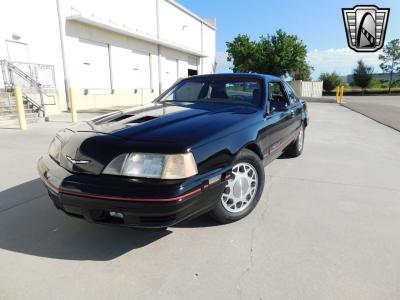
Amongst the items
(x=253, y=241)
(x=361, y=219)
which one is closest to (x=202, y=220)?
(x=253, y=241)

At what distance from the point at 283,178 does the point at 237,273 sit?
7.60 ft

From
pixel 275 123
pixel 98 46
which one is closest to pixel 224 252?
pixel 275 123

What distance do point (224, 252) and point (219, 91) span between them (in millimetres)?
2067

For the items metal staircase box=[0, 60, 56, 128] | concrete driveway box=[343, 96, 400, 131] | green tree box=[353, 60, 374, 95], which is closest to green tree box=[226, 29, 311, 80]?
green tree box=[353, 60, 374, 95]

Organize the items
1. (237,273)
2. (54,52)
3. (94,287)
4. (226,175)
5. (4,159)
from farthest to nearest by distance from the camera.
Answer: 1. (54,52)
2. (4,159)
3. (226,175)
4. (237,273)
5. (94,287)

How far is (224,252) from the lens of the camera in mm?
2389

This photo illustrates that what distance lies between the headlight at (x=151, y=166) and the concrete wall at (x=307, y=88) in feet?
108

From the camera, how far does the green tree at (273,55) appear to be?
35.9 m

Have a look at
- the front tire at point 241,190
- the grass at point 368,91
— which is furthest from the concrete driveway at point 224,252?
the grass at point 368,91

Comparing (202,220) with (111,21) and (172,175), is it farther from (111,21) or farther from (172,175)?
(111,21)

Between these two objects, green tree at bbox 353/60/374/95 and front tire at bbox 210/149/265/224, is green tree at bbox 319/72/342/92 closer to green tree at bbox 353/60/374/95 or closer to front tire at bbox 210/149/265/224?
green tree at bbox 353/60/374/95

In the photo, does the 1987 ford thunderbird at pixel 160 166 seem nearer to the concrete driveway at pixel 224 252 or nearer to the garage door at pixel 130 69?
the concrete driveway at pixel 224 252

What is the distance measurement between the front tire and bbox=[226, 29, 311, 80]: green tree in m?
35.4

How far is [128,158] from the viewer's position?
2.14m
